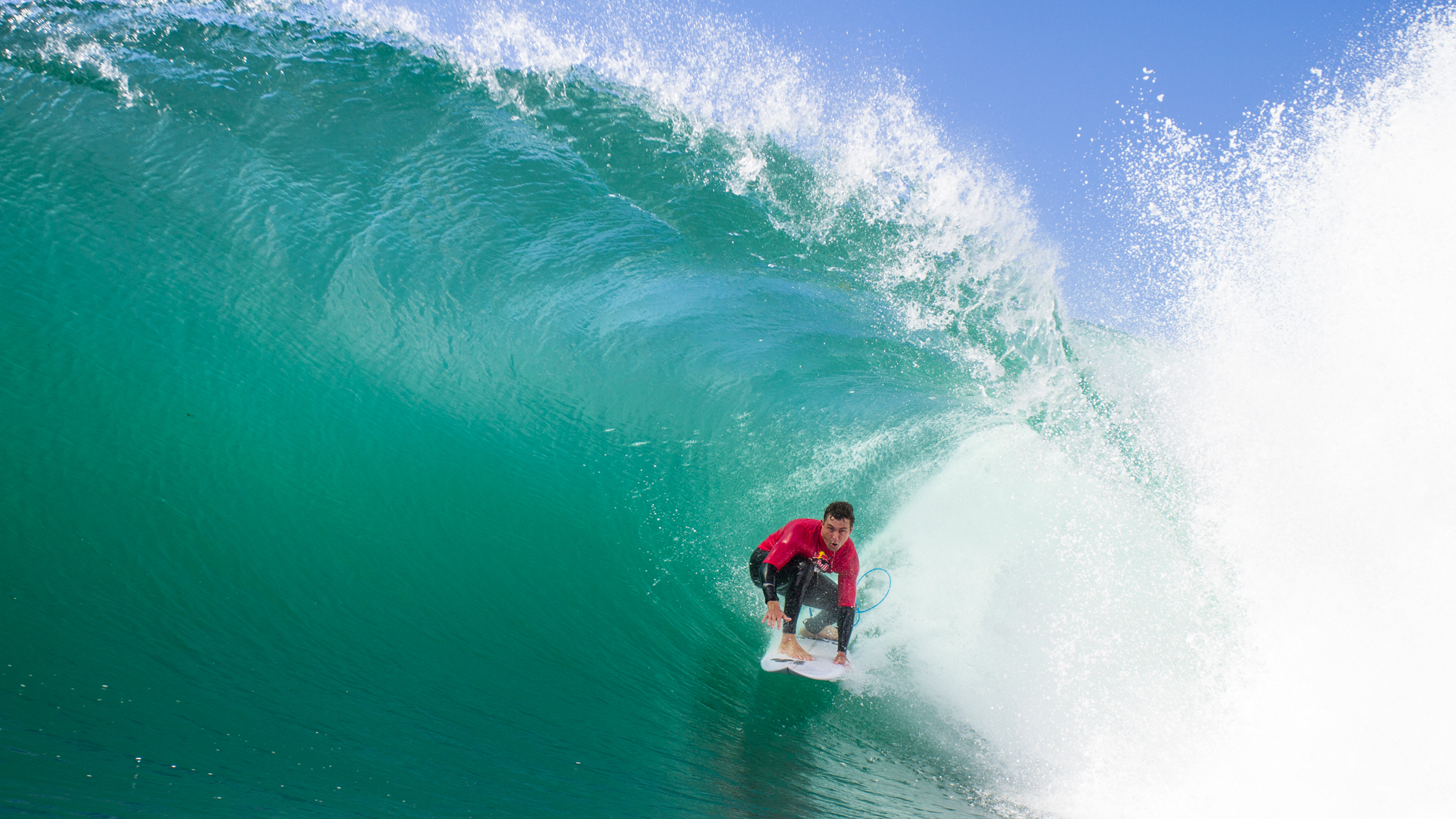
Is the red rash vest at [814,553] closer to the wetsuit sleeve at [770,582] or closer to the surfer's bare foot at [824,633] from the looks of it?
the wetsuit sleeve at [770,582]

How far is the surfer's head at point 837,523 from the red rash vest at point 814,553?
0.72 feet

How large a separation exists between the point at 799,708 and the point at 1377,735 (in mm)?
2971

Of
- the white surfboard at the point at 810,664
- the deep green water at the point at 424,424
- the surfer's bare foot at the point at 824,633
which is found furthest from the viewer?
the surfer's bare foot at the point at 824,633

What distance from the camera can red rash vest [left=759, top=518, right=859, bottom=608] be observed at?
3623mm

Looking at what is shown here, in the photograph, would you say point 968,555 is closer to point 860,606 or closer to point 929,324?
point 860,606

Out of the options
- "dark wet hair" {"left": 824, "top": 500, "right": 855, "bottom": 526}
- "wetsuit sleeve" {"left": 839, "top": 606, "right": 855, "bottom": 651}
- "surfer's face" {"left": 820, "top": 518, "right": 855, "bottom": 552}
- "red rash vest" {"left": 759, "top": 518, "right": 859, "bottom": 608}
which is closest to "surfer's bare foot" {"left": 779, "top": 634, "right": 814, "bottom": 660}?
"wetsuit sleeve" {"left": 839, "top": 606, "right": 855, "bottom": 651}

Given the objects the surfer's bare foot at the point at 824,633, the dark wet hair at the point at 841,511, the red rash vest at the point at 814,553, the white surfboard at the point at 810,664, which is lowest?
the white surfboard at the point at 810,664

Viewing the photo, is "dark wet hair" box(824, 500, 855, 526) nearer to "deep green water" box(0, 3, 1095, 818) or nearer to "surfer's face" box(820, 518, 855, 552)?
"surfer's face" box(820, 518, 855, 552)

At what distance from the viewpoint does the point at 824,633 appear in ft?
13.6

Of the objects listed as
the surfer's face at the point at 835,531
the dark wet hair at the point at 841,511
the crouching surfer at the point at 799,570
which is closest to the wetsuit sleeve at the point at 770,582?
the crouching surfer at the point at 799,570

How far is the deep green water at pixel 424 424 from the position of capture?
247 cm

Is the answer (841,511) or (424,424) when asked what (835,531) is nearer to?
(841,511)

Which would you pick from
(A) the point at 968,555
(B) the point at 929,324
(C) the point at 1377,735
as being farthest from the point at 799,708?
(B) the point at 929,324

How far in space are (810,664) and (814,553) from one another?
0.66m
